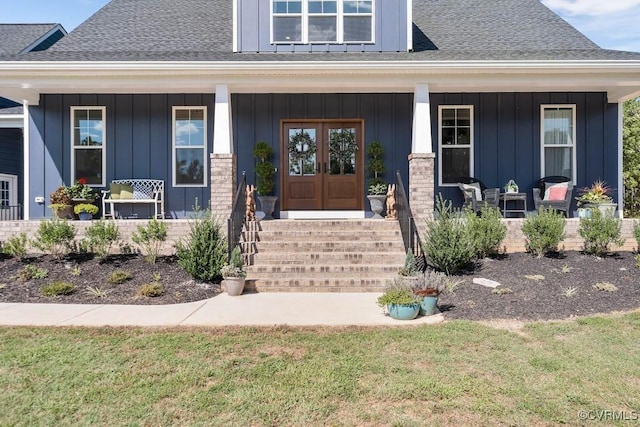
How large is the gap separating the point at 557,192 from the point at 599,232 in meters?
1.87

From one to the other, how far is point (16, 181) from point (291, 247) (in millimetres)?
9989

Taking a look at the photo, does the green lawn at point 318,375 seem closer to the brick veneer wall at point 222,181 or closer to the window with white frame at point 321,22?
the brick veneer wall at point 222,181

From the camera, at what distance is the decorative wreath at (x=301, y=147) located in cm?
946

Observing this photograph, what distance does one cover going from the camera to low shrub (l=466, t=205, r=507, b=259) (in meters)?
6.71

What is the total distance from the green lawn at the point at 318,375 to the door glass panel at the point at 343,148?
18.6ft

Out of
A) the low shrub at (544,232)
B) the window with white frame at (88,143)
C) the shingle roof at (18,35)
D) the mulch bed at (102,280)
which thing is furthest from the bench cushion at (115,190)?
the low shrub at (544,232)

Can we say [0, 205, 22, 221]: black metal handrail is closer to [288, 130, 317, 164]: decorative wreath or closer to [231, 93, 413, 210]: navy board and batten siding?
[231, 93, 413, 210]: navy board and batten siding

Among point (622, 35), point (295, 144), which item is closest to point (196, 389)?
point (295, 144)

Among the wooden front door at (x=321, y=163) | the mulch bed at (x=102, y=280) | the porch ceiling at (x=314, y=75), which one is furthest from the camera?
the wooden front door at (x=321, y=163)

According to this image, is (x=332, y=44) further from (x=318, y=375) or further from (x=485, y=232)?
(x=318, y=375)

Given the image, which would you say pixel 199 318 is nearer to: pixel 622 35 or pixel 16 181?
pixel 16 181

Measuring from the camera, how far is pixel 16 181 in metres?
12.5

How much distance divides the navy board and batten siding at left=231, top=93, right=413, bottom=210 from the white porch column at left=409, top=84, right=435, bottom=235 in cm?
147

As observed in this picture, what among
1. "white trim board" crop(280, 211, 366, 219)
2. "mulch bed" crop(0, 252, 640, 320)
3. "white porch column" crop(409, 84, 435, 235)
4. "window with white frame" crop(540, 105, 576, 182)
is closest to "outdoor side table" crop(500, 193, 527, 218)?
"window with white frame" crop(540, 105, 576, 182)
